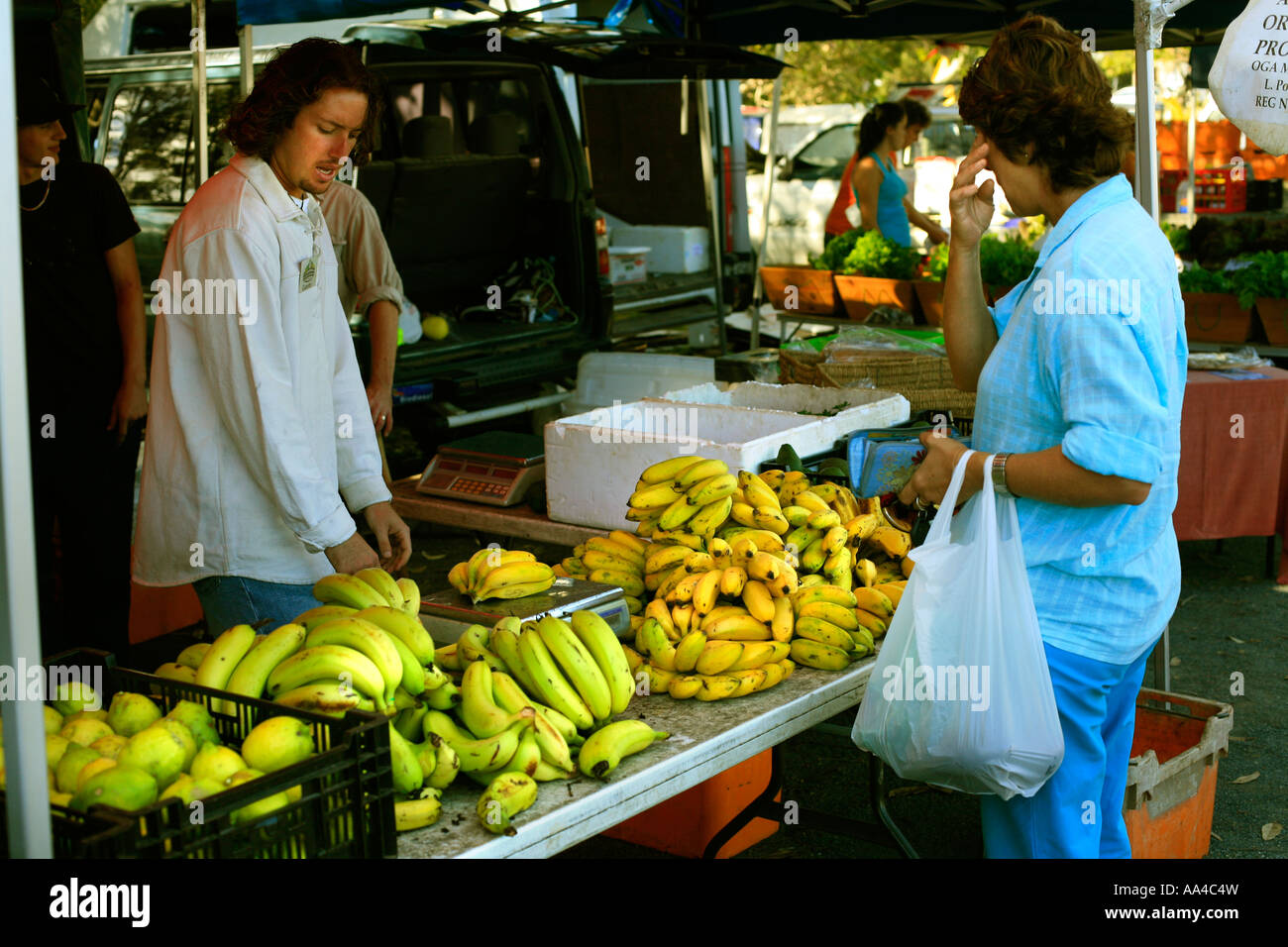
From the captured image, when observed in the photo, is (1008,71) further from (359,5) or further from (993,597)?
(359,5)

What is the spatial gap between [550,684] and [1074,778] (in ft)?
3.11

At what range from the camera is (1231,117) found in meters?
3.65

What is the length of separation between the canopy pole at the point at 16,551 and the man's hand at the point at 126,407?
111 inches

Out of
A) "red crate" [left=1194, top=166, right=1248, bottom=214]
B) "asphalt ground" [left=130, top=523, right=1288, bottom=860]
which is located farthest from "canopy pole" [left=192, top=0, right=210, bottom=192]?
"red crate" [left=1194, top=166, right=1248, bottom=214]

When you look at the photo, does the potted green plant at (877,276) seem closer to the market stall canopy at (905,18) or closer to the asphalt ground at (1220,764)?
the market stall canopy at (905,18)

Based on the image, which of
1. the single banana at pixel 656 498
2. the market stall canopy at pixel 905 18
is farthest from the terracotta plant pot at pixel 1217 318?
the single banana at pixel 656 498

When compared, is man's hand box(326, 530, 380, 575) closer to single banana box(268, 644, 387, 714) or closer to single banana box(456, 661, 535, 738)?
single banana box(456, 661, 535, 738)

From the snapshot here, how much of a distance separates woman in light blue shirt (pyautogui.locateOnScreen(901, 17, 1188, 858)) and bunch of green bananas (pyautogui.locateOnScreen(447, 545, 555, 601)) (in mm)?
864

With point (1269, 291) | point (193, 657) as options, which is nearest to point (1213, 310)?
point (1269, 291)

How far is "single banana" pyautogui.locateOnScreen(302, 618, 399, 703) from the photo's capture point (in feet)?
6.70

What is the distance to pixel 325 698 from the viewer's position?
1921 mm

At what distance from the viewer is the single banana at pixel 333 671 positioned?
198cm

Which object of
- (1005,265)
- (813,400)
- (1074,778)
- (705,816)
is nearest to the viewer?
(1074,778)

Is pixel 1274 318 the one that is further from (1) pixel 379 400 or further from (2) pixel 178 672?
(2) pixel 178 672
